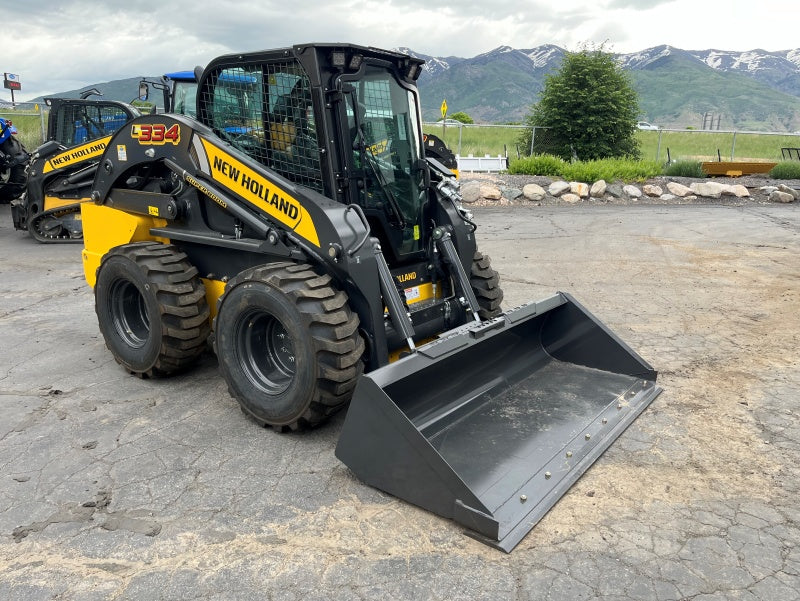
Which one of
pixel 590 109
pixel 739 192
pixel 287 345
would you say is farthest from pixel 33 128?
pixel 287 345

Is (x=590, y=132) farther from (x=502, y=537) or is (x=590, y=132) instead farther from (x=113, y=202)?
(x=502, y=537)

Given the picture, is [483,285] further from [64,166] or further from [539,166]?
[539,166]

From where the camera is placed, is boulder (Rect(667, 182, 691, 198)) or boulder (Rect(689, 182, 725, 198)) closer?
boulder (Rect(689, 182, 725, 198))

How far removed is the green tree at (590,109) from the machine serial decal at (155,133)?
16179 millimetres

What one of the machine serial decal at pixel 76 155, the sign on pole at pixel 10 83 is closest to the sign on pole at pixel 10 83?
the sign on pole at pixel 10 83

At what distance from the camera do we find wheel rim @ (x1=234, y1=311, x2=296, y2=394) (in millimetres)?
4281

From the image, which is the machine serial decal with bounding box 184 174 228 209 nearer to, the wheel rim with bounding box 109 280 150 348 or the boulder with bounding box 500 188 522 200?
the wheel rim with bounding box 109 280 150 348

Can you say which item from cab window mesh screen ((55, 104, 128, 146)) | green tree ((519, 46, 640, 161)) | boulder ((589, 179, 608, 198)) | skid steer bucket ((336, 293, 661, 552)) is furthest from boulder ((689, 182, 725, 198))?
cab window mesh screen ((55, 104, 128, 146))

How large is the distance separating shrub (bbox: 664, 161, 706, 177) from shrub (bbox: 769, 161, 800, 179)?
1.77 metres

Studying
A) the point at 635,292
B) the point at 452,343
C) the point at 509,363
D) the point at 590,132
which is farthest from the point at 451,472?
the point at 590,132

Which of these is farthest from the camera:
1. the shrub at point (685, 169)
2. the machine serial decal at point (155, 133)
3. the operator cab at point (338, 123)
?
the shrub at point (685, 169)

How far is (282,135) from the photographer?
14.8 feet

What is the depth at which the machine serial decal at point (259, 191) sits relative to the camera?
4.10 meters

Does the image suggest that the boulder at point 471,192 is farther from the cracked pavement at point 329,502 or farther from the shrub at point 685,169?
the cracked pavement at point 329,502
